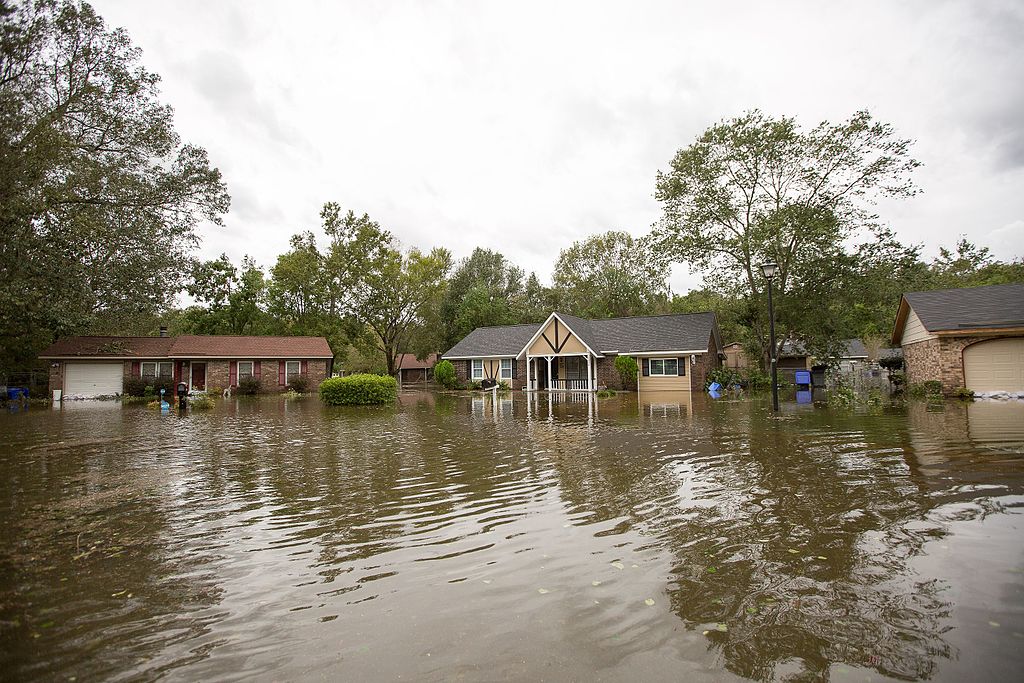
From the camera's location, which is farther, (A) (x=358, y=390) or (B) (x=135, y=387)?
(B) (x=135, y=387)

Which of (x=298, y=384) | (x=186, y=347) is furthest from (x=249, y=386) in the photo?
(x=186, y=347)

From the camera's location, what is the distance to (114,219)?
1892cm

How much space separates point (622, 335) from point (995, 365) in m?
18.0

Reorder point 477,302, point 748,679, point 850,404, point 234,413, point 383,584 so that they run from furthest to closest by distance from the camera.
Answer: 1. point 477,302
2. point 234,413
3. point 850,404
4. point 383,584
5. point 748,679

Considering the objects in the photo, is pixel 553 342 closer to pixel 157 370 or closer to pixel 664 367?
pixel 664 367

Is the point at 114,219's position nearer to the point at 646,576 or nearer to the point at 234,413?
the point at 234,413

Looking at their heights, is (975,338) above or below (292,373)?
above

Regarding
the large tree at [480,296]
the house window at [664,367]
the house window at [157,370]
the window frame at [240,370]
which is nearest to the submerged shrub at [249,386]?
the window frame at [240,370]

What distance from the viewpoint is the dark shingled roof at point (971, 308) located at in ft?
66.1

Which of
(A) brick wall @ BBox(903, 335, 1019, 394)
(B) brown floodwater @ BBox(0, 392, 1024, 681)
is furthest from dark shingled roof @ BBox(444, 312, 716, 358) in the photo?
(B) brown floodwater @ BBox(0, 392, 1024, 681)

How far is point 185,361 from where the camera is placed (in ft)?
113

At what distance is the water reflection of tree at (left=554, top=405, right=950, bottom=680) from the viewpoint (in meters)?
3.30

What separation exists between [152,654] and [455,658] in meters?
1.92

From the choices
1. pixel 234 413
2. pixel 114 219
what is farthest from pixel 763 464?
pixel 114 219
